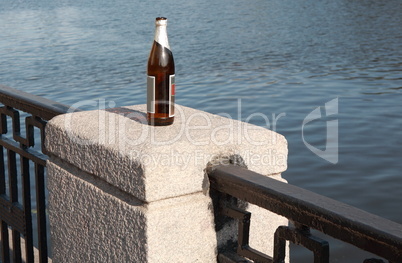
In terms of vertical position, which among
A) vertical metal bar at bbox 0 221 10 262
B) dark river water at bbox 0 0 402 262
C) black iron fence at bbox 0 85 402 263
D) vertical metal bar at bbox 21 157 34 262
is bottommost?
dark river water at bbox 0 0 402 262

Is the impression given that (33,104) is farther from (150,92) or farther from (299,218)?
(299,218)

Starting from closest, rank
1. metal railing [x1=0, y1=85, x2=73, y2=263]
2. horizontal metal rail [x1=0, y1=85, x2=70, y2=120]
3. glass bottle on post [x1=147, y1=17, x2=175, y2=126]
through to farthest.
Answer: glass bottle on post [x1=147, y1=17, x2=175, y2=126]
horizontal metal rail [x1=0, y1=85, x2=70, y2=120]
metal railing [x1=0, y1=85, x2=73, y2=263]

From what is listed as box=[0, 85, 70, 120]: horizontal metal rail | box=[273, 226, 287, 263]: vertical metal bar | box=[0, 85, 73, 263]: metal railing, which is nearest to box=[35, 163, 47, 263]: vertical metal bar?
box=[0, 85, 73, 263]: metal railing

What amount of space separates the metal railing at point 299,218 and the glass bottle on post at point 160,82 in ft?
1.55

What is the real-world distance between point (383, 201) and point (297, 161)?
1.72 meters

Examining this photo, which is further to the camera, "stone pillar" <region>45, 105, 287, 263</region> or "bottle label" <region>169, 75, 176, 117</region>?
"bottle label" <region>169, 75, 176, 117</region>

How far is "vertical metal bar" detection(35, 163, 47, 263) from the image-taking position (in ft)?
9.87

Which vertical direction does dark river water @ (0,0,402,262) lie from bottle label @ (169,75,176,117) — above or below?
below

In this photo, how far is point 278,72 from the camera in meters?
15.6

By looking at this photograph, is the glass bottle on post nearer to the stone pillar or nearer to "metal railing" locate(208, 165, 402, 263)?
the stone pillar

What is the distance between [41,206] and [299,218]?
165cm

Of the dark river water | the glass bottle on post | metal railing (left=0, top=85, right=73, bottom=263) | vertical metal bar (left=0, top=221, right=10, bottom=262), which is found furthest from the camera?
the dark river water

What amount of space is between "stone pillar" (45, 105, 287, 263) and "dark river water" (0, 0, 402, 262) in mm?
4594

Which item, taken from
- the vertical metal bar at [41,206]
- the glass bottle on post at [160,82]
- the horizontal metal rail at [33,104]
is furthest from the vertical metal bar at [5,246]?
the glass bottle on post at [160,82]
